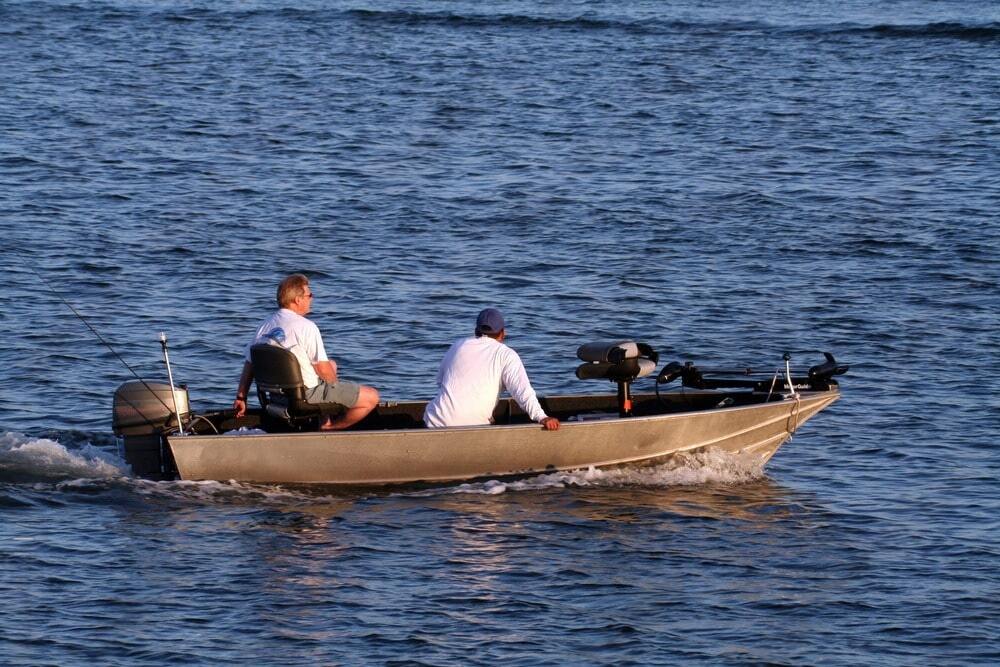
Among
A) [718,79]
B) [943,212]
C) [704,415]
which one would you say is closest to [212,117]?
[718,79]

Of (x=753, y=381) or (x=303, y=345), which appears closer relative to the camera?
(x=303, y=345)

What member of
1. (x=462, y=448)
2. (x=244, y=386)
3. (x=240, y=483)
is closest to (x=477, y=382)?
(x=462, y=448)

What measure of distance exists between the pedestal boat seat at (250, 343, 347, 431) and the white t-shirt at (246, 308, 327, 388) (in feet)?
0.29

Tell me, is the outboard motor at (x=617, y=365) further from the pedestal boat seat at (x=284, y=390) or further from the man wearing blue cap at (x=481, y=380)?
the pedestal boat seat at (x=284, y=390)

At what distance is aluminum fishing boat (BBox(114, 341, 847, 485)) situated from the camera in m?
→ 11.4

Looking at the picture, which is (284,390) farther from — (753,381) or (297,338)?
(753,381)

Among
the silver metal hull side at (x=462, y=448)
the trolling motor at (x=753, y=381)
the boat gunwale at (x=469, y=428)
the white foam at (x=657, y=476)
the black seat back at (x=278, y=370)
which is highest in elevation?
the black seat back at (x=278, y=370)

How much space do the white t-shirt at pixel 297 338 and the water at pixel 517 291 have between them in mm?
930

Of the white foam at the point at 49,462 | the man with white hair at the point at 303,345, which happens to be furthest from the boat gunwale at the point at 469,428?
the white foam at the point at 49,462

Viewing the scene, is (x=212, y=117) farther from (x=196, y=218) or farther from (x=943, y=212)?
(x=943, y=212)

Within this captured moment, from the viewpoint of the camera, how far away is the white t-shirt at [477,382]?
37.8 feet

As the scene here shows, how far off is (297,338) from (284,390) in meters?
0.37

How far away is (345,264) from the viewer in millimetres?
19750

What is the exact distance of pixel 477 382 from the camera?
457 inches
